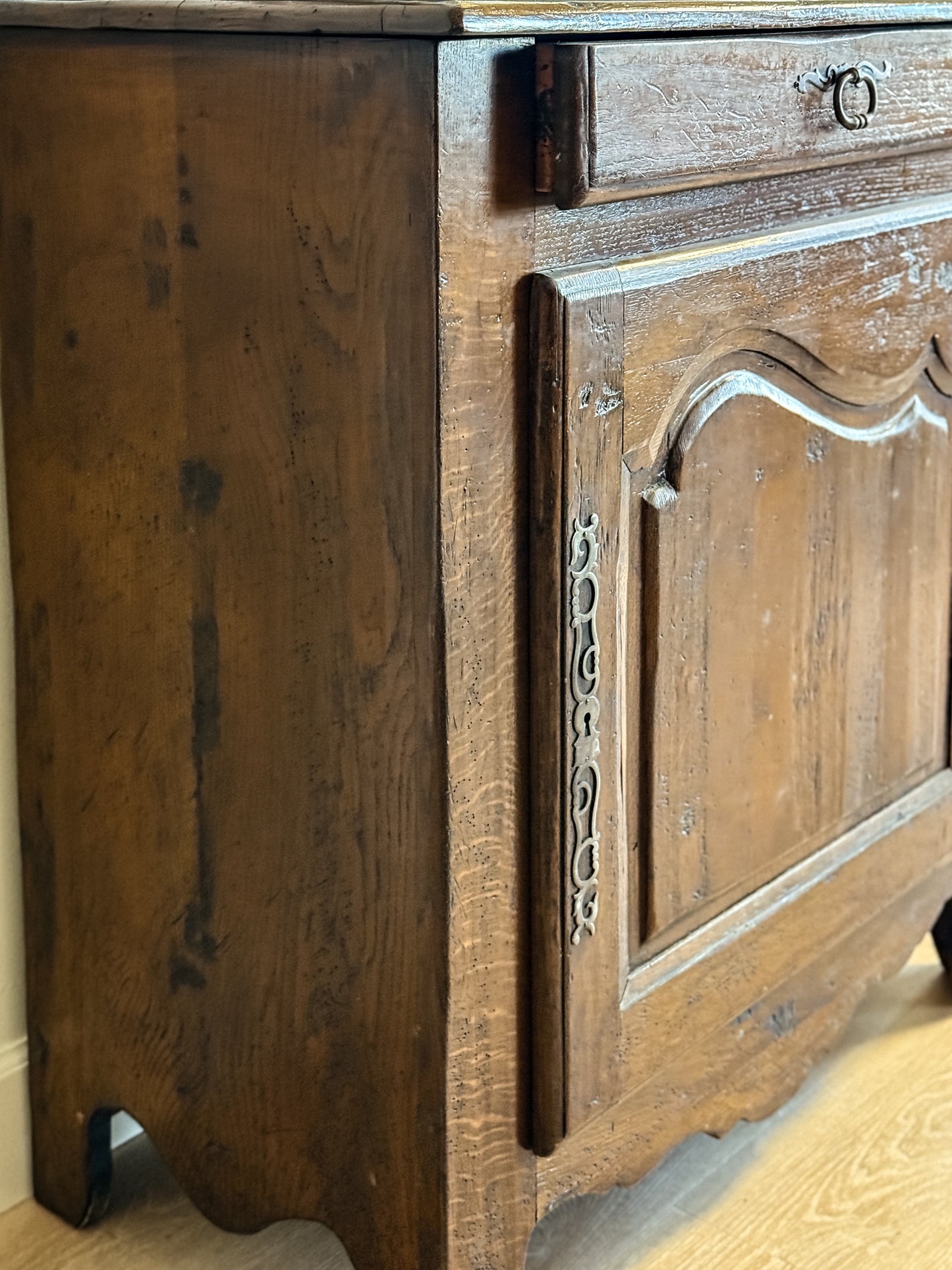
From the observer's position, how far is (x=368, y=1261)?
1164mm

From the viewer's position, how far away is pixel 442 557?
981mm

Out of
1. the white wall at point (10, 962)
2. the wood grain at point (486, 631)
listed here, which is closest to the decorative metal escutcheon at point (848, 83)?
the wood grain at point (486, 631)

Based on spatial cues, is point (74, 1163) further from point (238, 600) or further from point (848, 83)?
point (848, 83)

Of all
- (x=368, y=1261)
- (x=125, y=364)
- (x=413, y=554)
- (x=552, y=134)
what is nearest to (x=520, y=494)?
(x=413, y=554)

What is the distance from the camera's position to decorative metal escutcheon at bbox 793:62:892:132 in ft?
3.68

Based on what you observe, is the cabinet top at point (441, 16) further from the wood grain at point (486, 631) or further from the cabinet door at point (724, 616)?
the cabinet door at point (724, 616)

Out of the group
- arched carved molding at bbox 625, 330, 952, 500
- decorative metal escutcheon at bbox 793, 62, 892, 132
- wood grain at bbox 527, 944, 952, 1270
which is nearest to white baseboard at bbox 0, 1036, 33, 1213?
wood grain at bbox 527, 944, 952, 1270

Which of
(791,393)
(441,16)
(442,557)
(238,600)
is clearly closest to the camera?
(441,16)

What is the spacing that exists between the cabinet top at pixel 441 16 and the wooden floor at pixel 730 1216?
0.97 metres

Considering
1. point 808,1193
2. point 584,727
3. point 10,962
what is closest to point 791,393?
point 584,727

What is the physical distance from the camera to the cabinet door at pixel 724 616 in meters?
1.05

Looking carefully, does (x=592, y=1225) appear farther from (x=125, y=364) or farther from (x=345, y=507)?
(x=125, y=364)

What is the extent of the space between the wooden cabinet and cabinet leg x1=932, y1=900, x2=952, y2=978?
0.39 m

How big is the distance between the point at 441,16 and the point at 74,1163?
1.00 meters
